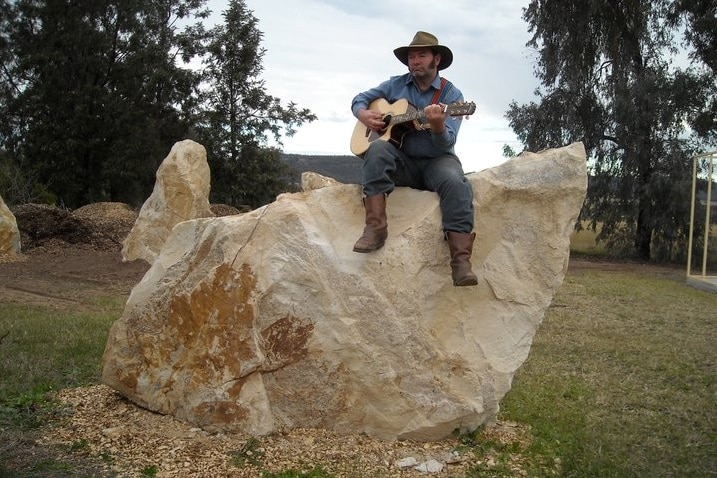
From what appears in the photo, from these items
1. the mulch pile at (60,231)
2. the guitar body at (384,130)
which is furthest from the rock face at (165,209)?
the guitar body at (384,130)

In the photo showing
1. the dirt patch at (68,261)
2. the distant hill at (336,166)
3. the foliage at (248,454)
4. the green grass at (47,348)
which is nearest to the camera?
the foliage at (248,454)

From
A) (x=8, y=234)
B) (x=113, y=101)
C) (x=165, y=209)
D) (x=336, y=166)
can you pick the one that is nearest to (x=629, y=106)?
(x=336, y=166)

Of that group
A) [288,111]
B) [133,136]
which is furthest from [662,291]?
[133,136]

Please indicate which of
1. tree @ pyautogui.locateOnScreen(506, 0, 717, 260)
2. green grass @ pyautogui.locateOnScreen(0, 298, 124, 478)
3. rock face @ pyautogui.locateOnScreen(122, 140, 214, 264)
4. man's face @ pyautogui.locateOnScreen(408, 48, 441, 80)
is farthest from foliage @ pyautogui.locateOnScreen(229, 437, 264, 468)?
tree @ pyautogui.locateOnScreen(506, 0, 717, 260)

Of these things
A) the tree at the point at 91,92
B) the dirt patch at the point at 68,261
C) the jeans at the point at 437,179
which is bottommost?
the dirt patch at the point at 68,261

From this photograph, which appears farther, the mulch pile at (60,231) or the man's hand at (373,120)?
the mulch pile at (60,231)

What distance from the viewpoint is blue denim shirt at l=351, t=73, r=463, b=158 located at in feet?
15.5

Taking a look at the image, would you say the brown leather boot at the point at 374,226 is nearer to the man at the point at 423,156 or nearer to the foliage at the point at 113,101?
the man at the point at 423,156

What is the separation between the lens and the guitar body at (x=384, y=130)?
15.7 feet

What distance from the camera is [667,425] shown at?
17.5 feet

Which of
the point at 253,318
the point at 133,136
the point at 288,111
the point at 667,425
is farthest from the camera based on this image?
the point at 133,136

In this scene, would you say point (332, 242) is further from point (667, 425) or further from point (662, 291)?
point (662, 291)

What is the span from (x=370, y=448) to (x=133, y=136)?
78.2ft

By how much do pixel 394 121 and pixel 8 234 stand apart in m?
10.8
